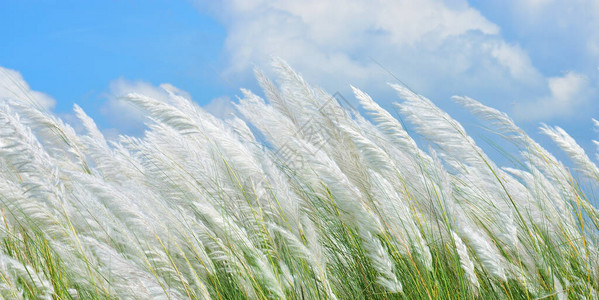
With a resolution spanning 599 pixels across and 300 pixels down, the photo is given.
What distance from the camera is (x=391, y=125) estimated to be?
6.79ft

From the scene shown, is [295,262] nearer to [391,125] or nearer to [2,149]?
[391,125]

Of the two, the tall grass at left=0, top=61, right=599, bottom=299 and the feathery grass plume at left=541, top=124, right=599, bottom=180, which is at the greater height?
the feathery grass plume at left=541, top=124, right=599, bottom=180

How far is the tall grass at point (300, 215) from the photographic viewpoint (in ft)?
5.57

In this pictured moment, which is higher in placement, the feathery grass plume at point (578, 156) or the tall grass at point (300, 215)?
the feathery grass plume at point (578, 156)

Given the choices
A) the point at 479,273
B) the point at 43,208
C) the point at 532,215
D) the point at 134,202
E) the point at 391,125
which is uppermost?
the point at 532,215

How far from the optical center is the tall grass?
170cm

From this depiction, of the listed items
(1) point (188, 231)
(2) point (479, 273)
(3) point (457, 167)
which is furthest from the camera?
(3) point (457, 167)

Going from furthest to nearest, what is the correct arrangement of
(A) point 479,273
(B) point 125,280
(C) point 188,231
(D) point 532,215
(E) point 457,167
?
(E) point 457,167 → (D) point 532,215 → (A) point 479,273 → (C) point 188,231 → (B) point 125,280

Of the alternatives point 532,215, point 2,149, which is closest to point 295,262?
point 532,215

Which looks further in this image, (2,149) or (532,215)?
(532,215)

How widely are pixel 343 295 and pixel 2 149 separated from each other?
1370 mm

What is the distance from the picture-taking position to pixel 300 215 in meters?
2.02

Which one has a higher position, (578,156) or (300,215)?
(578,156)

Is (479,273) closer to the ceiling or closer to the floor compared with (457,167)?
closer to the floor
